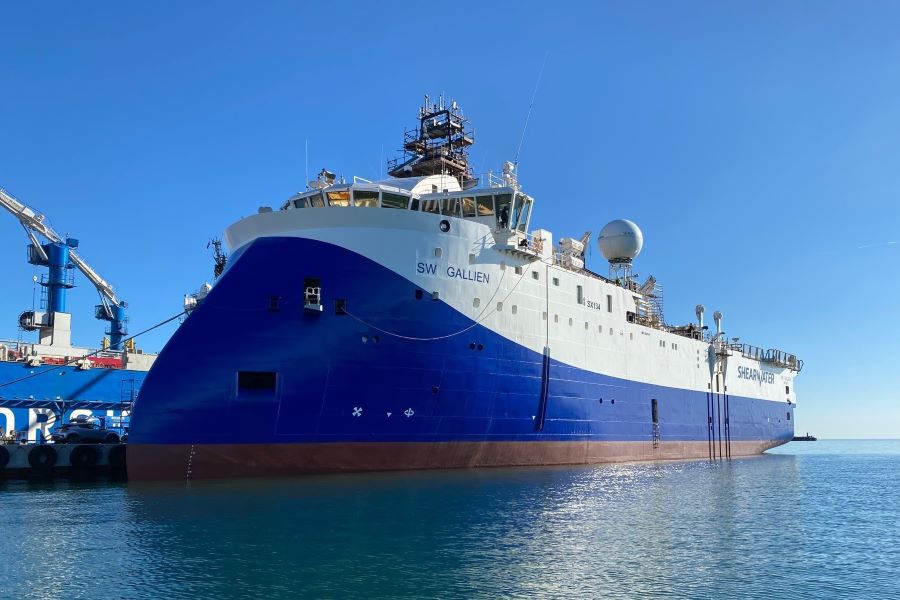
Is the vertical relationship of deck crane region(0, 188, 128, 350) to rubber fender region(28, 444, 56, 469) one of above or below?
above

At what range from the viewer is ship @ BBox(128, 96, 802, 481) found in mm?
22031

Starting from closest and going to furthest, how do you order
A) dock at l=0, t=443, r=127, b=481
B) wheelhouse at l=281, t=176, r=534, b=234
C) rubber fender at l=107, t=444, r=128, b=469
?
dock at l=0, t=443, r=127, b=481, wheelhouse at l=281, t=176, r=534, b=234, rubber fender at l=107, t=444, r=128, b=469

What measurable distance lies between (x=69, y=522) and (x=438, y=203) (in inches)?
672

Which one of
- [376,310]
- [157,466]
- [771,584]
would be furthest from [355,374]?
[771,584]

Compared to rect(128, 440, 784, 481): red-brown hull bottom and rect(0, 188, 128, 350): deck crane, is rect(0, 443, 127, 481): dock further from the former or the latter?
rect(0, 188, 128, 350): deck crane

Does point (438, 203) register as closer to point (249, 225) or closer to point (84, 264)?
point (249, 225)

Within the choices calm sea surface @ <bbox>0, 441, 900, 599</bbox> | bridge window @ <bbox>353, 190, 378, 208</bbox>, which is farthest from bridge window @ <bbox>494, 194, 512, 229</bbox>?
calm sea surface @ <bbox>0, 441, 900, 599</bbox>

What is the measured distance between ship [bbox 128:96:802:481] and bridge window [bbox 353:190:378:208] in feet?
0.18

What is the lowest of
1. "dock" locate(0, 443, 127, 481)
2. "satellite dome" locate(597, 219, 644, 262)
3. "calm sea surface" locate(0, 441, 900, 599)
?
"calm sea surface" locate(0, 441, 900, 599)

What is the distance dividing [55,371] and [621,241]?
105 ft

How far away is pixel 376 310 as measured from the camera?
23703 millimetres

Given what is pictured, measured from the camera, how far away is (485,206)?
1105 inches

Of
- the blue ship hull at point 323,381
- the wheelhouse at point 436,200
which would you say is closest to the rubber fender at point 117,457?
the blue ship hull at point 323,381

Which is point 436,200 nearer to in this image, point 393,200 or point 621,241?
point 393,200
